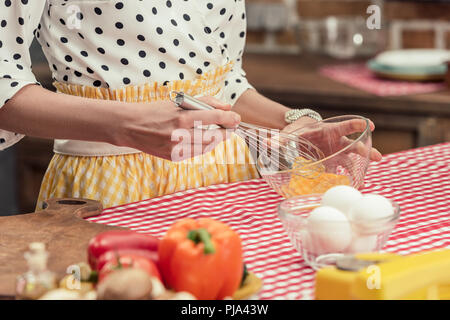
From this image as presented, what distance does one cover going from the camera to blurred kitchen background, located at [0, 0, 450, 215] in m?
2.33

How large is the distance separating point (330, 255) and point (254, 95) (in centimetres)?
73

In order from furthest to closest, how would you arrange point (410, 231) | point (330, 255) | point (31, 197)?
point (31, 197)
point (410, 231)
point (330, 255)

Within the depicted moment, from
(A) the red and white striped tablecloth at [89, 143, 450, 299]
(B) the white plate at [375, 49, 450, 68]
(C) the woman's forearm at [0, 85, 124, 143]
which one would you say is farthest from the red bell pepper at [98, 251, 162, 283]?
(B) the white plate at [375, 49, 450, 68]

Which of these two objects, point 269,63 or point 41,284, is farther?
point 269,63

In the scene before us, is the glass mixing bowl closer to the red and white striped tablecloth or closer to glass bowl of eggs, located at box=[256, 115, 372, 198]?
the red and white striped tablecloth

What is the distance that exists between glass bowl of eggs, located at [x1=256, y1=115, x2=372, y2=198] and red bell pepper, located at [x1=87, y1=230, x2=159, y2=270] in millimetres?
358

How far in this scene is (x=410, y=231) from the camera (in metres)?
1.11

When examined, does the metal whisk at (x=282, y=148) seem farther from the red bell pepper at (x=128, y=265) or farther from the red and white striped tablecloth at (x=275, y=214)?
the red bell pepper at (x=128, y=265)

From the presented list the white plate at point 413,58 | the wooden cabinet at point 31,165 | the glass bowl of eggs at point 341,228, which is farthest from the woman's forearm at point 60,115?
the white plate at point 413,58

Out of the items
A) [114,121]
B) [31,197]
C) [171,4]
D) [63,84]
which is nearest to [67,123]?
[114,121]

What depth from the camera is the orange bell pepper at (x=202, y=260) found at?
2.70ft

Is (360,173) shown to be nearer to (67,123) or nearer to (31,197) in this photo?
(67,123)

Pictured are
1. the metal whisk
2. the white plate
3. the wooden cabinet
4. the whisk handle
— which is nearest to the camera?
the whisk handle

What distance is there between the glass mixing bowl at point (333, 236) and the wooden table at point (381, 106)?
139cm
